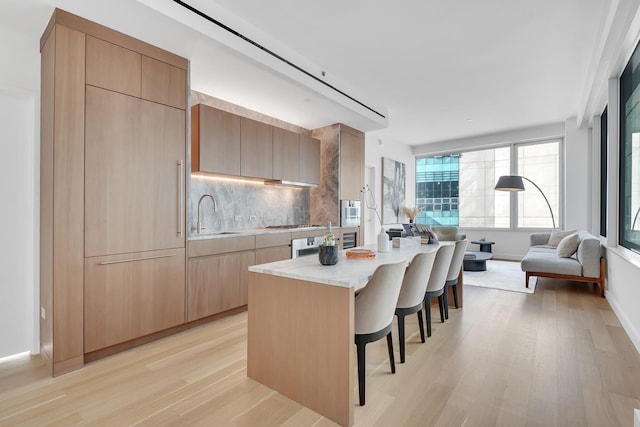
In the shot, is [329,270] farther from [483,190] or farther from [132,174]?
[483,190]

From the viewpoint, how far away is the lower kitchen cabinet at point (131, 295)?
243 centimetres

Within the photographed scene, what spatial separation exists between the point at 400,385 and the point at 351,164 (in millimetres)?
3905

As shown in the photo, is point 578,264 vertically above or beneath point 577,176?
beneath

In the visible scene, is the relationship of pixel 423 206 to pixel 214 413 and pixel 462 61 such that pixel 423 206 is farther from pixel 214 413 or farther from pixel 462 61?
pixel 214 413

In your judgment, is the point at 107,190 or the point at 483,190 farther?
the point at 483,190

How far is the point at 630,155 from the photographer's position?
335cm

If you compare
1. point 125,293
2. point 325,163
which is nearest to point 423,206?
point 325,163

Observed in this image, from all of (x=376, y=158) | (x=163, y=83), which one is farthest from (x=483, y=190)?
(x=163, y=83)

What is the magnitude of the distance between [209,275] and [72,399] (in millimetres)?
1425

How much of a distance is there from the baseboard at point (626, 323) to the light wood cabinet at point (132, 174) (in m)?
3.99

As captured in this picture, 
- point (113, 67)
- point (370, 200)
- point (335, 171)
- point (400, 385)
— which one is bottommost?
point (400, 385)

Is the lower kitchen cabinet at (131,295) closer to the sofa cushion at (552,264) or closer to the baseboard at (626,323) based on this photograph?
the baseboard at (626,323)

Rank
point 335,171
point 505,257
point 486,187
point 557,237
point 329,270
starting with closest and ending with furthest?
point 329,270
point 335,171
point 557,237
point 505,257
point 486,187

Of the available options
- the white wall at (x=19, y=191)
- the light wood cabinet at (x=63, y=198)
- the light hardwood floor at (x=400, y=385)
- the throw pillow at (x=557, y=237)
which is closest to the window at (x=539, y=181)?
the throw pillow at (x=557, y=237)
